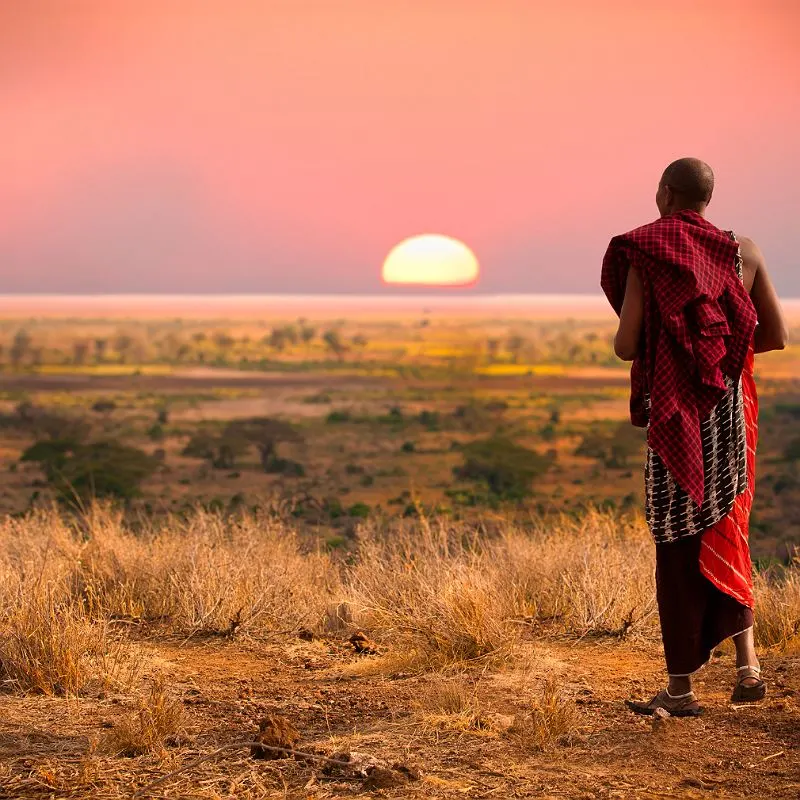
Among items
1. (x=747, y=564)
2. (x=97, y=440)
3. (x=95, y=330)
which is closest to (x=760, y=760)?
(x=747, y=564)

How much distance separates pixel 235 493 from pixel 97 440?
12217mm

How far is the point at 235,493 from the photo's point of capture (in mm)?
23766

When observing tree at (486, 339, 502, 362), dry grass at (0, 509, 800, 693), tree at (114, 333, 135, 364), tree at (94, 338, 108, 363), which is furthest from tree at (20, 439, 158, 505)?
tree at (486, 339, 502, 362)

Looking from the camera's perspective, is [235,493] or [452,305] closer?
[235,493]

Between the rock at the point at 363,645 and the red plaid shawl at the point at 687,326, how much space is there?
2.31 metres

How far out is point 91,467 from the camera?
2489 cm

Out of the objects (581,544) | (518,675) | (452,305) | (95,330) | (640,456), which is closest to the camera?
(518,675)

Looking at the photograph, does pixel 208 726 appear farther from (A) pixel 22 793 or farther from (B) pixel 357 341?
(B) pixel 357 341

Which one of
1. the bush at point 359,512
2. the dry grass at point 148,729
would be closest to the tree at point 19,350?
the bush at point 359,512

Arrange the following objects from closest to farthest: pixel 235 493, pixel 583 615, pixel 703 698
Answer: pixel 703 698 → pixel 583 615 → pixel 235 493

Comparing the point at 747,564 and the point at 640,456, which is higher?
the point at 747,564

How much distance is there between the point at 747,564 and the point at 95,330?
4290 inches

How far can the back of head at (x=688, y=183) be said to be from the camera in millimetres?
4746

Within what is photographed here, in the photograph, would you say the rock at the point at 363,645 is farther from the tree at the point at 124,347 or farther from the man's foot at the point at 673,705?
the tree at the point at 124,347
